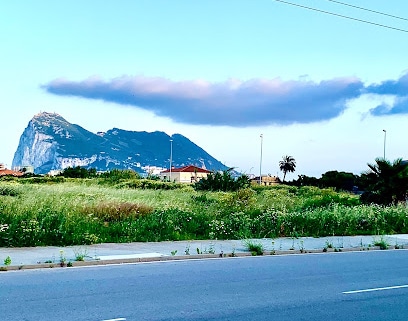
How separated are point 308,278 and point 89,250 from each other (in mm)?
6379

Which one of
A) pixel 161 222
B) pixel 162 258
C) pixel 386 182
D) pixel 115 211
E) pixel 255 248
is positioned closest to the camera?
pixel 162 258

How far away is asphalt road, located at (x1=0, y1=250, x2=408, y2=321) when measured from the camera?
965cm

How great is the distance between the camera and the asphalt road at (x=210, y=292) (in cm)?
965

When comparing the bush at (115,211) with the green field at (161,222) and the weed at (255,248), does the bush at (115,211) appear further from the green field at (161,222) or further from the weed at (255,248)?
the weed at (255,248)

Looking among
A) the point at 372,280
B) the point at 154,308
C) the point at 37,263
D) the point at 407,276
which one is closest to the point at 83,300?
the point at 154,308

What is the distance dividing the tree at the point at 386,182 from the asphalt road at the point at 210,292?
19.4m

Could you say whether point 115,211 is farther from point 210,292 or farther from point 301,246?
point 210,292

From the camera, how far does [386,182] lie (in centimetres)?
3534

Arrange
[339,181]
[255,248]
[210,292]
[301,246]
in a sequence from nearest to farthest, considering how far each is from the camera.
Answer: [210,292] < [255,248] < [301,246] < [339,181]

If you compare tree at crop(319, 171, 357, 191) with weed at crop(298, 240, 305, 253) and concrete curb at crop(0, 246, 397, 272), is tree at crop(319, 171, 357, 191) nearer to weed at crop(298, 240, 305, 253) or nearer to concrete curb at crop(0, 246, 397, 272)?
weed at crop(298, 240, 305, 253)

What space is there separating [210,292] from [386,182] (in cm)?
2586

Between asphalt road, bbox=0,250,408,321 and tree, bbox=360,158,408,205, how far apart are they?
19.4 m

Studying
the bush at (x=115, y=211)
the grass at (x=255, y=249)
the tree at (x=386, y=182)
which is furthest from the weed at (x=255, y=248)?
the tree at (x=386, y=182)

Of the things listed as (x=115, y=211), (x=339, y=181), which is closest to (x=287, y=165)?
(x=339, y=181)
